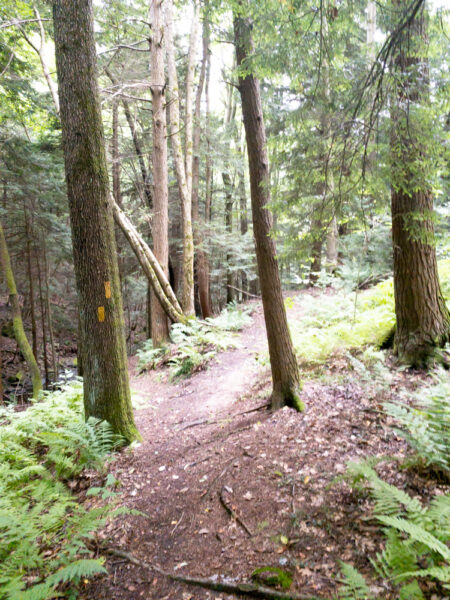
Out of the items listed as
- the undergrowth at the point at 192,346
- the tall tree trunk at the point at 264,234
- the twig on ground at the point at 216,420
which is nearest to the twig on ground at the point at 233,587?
the tall tree trunk at the point at 264,234

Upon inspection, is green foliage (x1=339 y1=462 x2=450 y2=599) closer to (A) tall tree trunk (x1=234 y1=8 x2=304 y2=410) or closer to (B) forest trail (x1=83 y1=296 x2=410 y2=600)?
(B) forest trail (x1=83 y1=296 x2=410 y2=600)

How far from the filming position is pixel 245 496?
310cm

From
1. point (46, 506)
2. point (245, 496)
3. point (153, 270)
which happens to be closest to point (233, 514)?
point (245, 496)

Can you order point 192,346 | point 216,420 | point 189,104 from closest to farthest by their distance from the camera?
point 216,420 → point 192,346 → point 189,104

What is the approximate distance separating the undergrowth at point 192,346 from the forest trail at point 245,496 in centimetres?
310

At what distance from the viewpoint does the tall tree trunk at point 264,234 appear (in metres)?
4.19

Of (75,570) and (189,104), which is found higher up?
(189,104)

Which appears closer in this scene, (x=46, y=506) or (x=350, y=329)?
(x=46, y=506)

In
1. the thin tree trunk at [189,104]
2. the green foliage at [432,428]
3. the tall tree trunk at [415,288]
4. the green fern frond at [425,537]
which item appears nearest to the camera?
the green fern frond at [425,537]

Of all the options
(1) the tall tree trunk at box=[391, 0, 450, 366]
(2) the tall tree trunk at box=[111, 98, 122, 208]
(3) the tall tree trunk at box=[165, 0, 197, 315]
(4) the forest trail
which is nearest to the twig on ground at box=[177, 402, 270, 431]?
(4) the forest trail

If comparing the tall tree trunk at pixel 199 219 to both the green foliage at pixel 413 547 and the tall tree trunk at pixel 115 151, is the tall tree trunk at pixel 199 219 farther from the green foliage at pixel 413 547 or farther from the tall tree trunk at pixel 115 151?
the green foliage at pixel 413 547

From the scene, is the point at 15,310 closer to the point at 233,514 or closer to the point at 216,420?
the point at 216,420

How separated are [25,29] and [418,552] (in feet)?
39.9

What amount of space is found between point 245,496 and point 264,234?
2.98m
